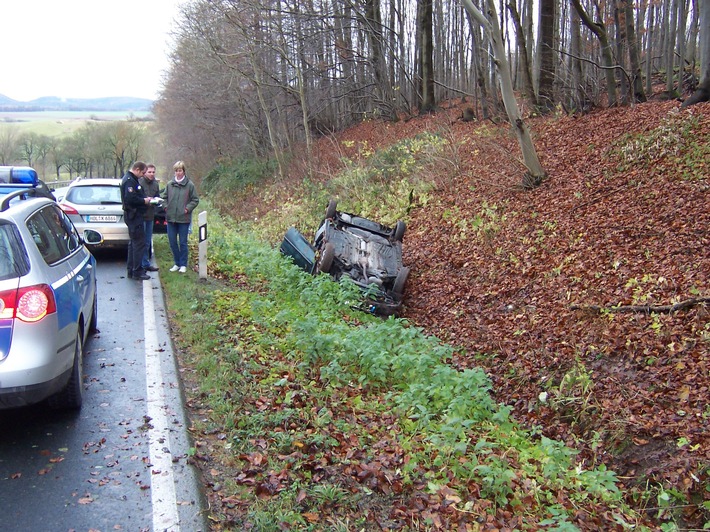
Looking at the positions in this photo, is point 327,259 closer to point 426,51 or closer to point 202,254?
point 202,254

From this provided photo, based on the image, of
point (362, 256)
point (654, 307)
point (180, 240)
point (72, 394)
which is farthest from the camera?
point (180, 240)

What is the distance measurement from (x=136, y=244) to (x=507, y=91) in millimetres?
7911

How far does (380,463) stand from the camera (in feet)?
14.6

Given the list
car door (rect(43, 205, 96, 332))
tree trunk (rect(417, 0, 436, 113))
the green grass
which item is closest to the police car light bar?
car door (rect(43, 205, 96, 332))

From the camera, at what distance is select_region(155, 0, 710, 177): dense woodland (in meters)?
16.9

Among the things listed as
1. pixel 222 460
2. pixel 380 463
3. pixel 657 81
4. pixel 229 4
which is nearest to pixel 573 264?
pixel 380 463

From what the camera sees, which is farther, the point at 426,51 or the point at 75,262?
the point at 426,51

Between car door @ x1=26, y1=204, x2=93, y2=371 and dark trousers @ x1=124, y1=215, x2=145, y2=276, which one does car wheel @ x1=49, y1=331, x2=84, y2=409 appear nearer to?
car door @ x1=26, y1=204, x2=93, y2=371

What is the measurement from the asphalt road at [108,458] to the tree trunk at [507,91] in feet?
28.0

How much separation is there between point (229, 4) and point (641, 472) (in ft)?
76.2

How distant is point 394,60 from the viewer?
89.3ft

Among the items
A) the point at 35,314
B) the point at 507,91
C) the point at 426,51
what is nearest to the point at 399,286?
the point at 507,91

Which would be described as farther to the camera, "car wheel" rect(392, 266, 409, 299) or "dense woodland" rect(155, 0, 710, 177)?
"dense woodland" rect(155, 0, 710, 177)

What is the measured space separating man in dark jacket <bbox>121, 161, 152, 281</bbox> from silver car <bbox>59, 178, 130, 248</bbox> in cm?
149
